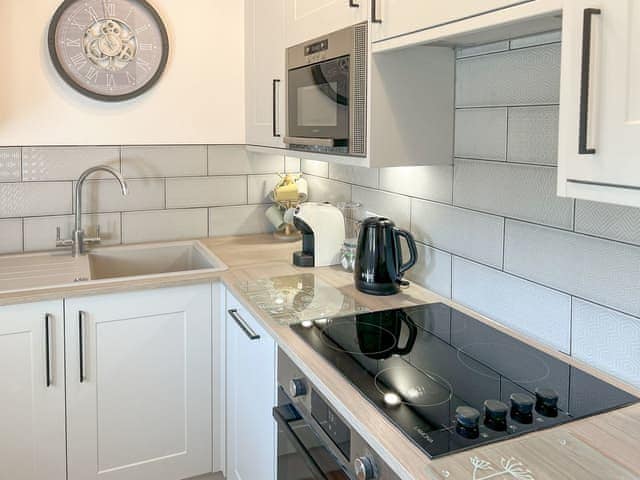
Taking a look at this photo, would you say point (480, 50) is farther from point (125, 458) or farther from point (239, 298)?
point (125, 458)

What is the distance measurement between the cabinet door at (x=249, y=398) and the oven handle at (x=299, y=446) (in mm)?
91

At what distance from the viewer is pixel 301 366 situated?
1442 millimetres

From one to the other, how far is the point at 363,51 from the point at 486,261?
68cm

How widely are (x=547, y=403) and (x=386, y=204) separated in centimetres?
115

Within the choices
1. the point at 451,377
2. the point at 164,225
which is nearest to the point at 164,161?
the point at 164,225

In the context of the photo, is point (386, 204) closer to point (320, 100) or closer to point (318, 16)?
point (320, 100)

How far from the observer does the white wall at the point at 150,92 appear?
234 cm

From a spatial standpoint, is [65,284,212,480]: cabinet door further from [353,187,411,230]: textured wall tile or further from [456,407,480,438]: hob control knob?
[456,407,480,438]: hob control knob

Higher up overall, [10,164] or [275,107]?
[275,107]

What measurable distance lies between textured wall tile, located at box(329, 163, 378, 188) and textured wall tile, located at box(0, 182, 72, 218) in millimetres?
1100

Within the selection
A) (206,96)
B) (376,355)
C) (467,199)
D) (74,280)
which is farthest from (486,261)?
(206,96)

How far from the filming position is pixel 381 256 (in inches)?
75.1

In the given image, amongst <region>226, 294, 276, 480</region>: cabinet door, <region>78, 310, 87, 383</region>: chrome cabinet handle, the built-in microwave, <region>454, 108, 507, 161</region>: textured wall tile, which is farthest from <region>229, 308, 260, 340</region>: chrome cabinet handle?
<region>454, 108, 507, 161</region>: textured wall tile

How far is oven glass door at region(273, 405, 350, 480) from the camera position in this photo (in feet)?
4.36
